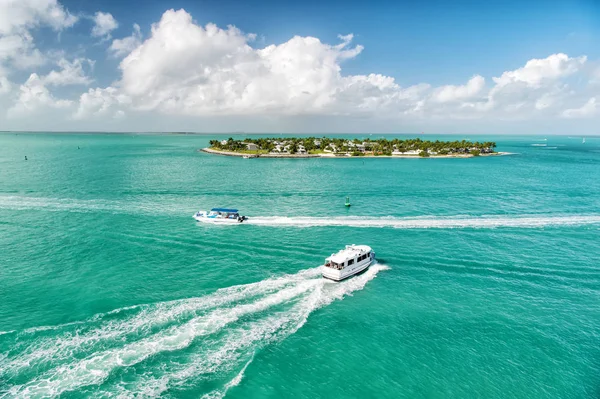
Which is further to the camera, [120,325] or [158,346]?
[120,325]

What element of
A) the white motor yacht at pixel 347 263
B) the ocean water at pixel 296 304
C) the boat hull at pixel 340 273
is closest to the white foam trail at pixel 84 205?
the ocean water at pixel 296 304

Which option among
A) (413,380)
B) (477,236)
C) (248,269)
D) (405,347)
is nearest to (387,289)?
(405,347)

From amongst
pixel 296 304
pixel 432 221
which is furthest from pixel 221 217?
pixel 432 221

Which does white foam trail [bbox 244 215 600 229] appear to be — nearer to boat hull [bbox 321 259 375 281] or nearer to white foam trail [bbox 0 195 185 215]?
boat hull [bbox 321 259 375 281]

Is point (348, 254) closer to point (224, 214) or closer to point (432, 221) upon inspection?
point (432, 221)

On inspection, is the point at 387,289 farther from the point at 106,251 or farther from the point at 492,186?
the point at 492,186

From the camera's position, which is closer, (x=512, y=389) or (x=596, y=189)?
(x=512, y=389)

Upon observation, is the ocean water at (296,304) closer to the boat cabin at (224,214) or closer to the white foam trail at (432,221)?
the white foam trail at (432,221)
